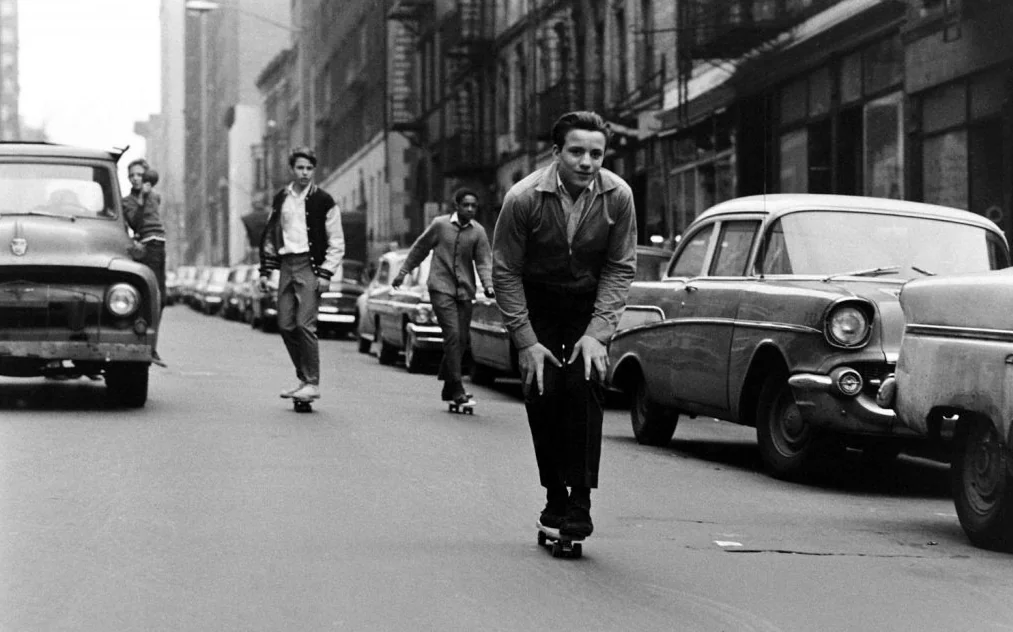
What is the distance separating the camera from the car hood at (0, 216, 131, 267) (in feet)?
44.6

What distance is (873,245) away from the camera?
1140 centimetres

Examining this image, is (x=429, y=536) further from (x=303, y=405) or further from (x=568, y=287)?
(x=303, y=405)

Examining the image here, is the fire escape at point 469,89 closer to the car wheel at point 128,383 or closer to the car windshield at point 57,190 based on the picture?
the car windshield at point 57,190

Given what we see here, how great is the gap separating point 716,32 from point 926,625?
21524 mm

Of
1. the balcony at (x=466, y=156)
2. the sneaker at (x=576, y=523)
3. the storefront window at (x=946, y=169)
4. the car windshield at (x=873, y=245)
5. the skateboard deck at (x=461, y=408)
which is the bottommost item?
the sneaker at (x=576, y=523)

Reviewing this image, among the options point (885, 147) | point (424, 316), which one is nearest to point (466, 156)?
point (885, 147)

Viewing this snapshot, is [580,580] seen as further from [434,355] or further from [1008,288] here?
[434,355]

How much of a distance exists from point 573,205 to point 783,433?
3.68 meters

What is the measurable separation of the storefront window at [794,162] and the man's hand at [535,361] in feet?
63.2

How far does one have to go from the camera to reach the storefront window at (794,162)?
87.8 ft

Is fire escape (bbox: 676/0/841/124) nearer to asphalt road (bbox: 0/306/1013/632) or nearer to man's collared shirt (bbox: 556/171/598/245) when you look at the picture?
asphalt road (bbox: 0/306/1013/632)

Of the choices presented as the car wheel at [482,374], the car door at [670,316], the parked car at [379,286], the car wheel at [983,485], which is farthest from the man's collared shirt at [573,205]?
the parked car at [379,286]

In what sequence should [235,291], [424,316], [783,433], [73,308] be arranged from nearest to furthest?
1. [783,433]
2. [73,308]
3. [424,316]
4. [235,291]

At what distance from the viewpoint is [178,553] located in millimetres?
7516
